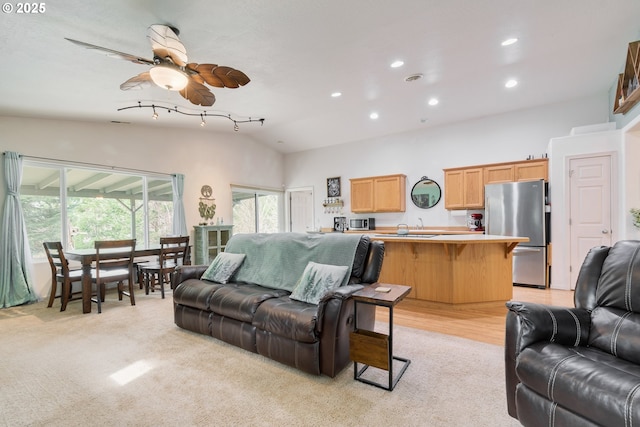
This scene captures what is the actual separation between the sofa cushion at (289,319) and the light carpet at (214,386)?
32cm

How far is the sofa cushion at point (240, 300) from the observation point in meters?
2.48

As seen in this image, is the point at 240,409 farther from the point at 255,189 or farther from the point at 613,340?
the point at 255,189

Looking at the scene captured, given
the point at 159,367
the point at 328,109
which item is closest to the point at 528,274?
the point at 328,109

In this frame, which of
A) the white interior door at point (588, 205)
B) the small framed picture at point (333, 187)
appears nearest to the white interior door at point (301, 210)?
the small framed picture at point (333, 187)

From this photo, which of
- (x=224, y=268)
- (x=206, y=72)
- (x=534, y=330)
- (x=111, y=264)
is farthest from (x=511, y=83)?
(x=111, y=264)

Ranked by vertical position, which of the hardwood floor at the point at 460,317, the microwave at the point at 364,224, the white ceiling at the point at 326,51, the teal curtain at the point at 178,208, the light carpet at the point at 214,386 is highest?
the white ceiling at the point at 326,51

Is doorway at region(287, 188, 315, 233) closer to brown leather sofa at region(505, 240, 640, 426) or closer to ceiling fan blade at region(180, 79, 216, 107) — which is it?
ceiling fan blade at region(180, 79, 216, 107)

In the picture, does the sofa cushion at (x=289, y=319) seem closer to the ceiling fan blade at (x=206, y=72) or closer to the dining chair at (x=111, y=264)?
the ceiling fan blade at (x=206, y=72)

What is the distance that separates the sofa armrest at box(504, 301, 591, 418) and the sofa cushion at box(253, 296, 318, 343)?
1.20 m

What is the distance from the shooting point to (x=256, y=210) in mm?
7605

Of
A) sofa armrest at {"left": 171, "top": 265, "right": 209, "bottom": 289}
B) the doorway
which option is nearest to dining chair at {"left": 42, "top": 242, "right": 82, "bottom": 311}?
sofa armrest at {"left": 171, "top": 265, "right": 209, "bottom": 289}

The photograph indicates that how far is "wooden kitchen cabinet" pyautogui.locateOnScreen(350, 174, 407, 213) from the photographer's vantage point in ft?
21.0

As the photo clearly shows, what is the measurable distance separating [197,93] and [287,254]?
191 cm

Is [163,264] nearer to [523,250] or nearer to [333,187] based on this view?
[333,187]
